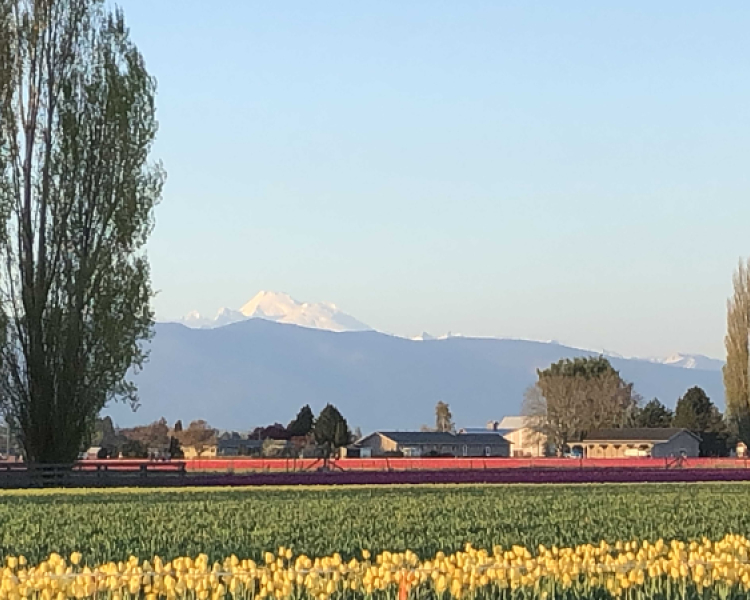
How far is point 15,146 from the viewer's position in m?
39.8

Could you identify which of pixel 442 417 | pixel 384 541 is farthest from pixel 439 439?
pixel 384 541

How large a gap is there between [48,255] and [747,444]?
143ft

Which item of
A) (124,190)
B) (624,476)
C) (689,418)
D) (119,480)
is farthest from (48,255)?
(689,418)

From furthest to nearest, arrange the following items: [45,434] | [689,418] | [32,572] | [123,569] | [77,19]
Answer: [689,418] → [77,19] → [45,434] → [123,569] → [32,572]

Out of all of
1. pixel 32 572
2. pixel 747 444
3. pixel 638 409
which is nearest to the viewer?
pixel 32 572

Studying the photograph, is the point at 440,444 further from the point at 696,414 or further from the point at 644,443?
the point at 644,443

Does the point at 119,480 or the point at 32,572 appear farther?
the point at 119,480

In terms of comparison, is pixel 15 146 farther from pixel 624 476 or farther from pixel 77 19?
pixel 624 476

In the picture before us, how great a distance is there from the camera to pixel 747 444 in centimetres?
7050

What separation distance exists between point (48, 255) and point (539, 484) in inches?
671

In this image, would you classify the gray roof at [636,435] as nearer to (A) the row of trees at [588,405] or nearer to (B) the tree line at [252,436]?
(A) the row of trees at [588,405]

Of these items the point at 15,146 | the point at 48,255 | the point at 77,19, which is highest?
the point at 77,19

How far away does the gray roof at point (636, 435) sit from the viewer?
93.2 m

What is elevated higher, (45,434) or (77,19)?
(77,19)
